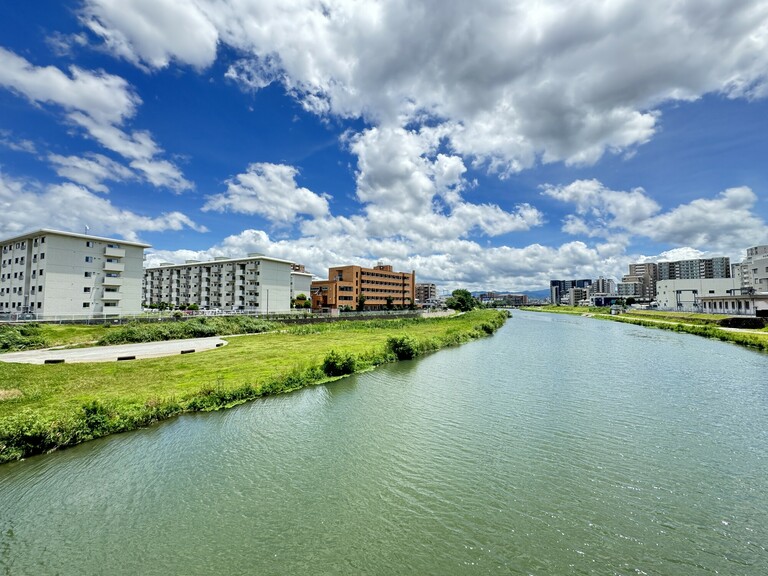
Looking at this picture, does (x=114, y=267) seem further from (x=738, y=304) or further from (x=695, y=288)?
(x=695, y=288)

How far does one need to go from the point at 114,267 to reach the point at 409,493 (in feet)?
203

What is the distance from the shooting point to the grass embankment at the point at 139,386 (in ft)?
43.3

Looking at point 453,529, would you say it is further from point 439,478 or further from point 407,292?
point 407,292

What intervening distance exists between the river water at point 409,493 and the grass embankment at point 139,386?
866 millimetres

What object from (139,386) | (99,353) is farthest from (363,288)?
(139,386)

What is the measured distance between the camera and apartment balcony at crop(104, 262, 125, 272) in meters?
54.4

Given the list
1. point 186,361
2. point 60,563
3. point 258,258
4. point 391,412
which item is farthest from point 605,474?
point 258,258

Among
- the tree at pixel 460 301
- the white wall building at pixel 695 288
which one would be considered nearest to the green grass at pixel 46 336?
the tree at pixel 460 301

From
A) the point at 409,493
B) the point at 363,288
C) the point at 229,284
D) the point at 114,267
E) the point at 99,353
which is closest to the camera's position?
the point at 409,493

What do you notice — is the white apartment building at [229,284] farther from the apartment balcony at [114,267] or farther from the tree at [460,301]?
the tree at [460,301]

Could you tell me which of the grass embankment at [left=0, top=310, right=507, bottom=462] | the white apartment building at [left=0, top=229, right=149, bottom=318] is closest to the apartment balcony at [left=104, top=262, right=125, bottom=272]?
the white apartment building at [left=0, top=229, right=149, bottom=318]

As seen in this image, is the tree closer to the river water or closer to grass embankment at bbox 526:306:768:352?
grass embankment at bbox 526:306:768:352

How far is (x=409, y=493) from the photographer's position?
10477 millimetres

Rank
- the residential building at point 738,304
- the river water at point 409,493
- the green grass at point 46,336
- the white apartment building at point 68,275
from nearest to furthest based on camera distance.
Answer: the river water at point 409,493, the green grass at point 46,336, the white apartment building at point 68,275, the residential building at point 738,304
